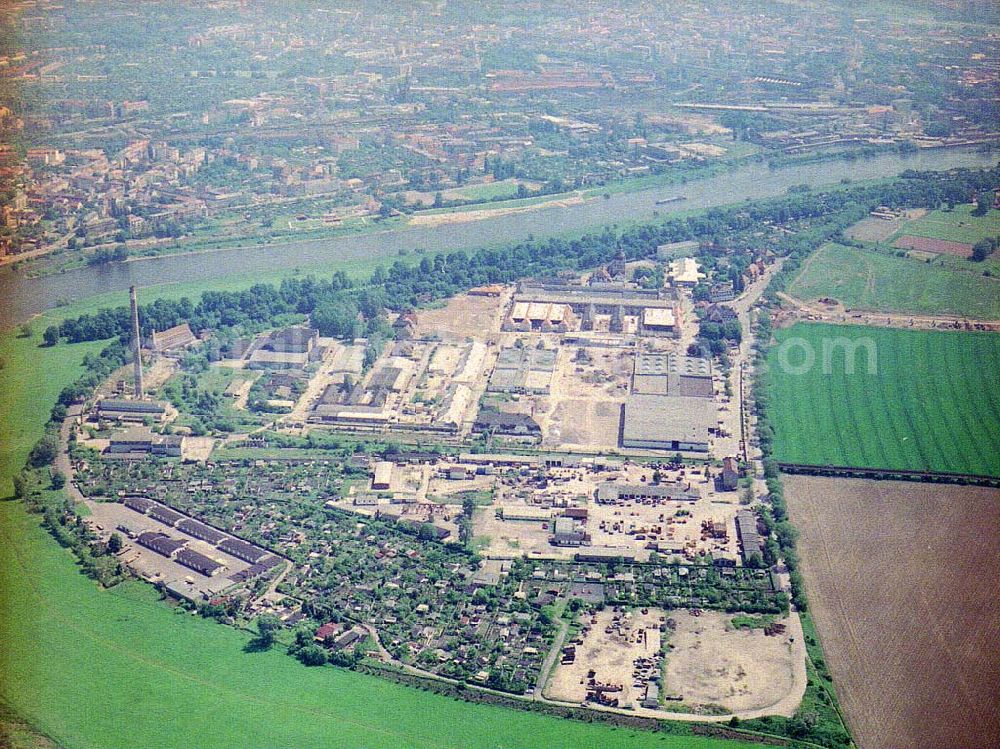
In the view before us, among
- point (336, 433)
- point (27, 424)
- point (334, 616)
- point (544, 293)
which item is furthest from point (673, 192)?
point (334, 616)

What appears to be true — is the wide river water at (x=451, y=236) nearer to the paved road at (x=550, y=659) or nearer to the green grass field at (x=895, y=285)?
the green grass field at (x=895, y=285)

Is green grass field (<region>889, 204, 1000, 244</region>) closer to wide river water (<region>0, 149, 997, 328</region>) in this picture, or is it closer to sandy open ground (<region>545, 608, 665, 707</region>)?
wide river water (<region>0, 149, 997, 328</region>)

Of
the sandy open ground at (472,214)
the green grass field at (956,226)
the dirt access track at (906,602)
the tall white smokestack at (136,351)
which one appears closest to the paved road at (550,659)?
the dirt access track at (906,602)

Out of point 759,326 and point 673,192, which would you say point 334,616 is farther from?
point 673,192

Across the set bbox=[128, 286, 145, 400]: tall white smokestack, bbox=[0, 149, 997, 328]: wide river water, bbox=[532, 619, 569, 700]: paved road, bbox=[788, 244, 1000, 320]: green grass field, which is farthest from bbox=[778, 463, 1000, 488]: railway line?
A: bbox=[0, 149, 997, 328]: wide river water

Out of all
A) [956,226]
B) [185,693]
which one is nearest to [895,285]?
[956,226]

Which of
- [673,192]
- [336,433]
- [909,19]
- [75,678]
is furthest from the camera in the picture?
[909,19]
